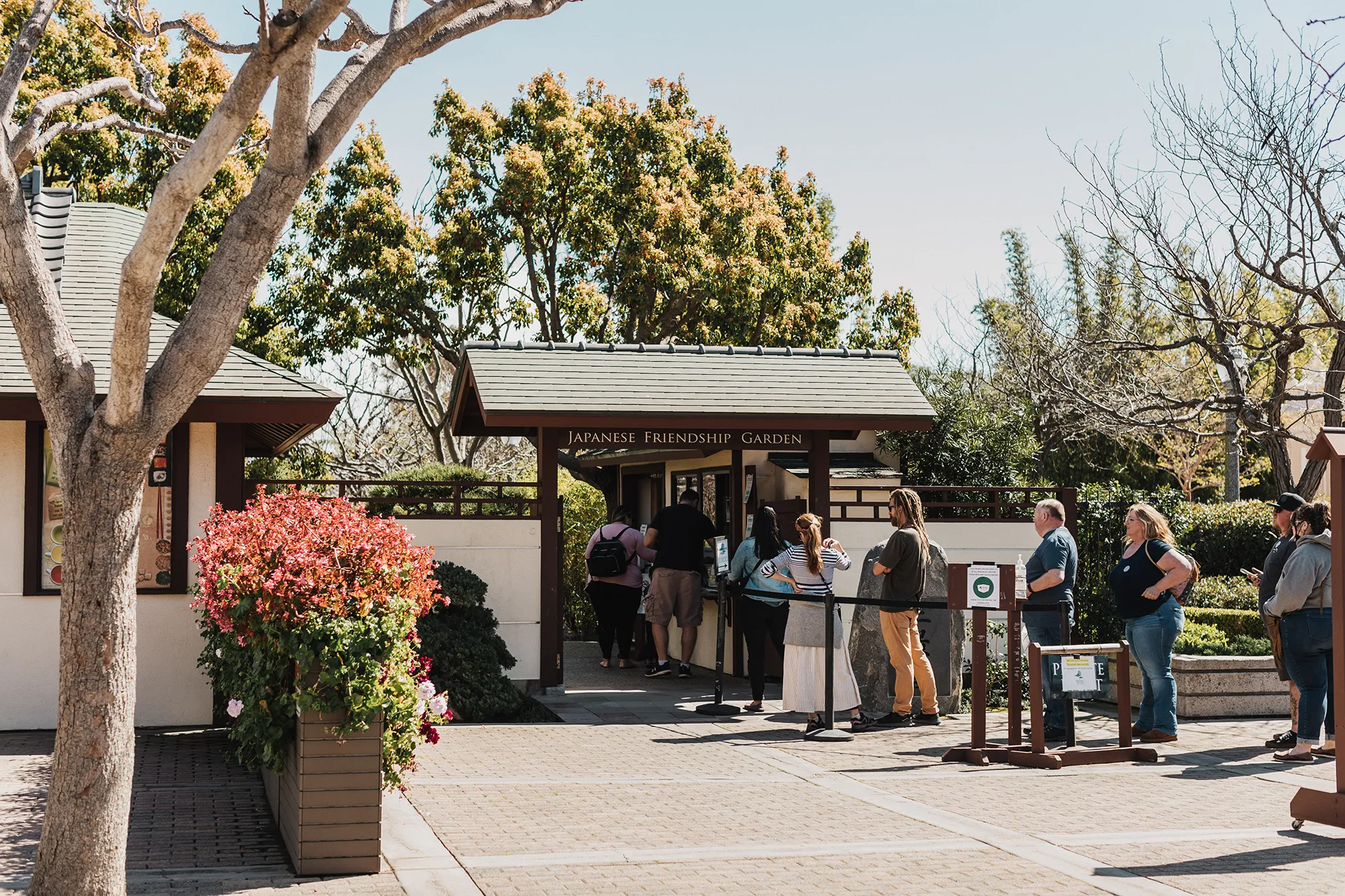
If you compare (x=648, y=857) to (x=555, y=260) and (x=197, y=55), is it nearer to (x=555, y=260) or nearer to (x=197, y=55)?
(x=197, y=55)

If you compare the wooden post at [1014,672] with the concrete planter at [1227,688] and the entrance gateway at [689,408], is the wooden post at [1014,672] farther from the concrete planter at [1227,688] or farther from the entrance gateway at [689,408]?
the entrance gateway at [689,408]

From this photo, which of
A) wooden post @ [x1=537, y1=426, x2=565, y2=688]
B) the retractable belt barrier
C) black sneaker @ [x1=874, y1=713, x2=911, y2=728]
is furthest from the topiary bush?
black sneaker @ [x1=874, y1=713, x2=911, y2=728]

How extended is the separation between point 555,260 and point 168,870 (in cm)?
1984

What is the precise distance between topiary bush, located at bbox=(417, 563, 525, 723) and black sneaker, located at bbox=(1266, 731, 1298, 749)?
6.07 meters

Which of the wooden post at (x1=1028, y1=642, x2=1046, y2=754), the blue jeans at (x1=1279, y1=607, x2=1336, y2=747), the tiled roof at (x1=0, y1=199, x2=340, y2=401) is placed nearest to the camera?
the wooden post at (x1=1028, y1=642, x2=1046, y2=754)

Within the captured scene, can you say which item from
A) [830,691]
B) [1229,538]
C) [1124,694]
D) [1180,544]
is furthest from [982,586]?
[1229,538]

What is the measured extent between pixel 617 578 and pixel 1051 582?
246 inches

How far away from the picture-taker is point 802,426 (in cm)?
1277

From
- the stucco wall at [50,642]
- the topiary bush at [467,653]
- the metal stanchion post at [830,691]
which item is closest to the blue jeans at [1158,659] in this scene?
the metal stanchion post at [830,691]

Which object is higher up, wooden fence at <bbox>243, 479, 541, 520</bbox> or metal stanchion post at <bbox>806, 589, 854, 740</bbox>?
wooden fence at <bbox>243, 479, 541, 520</bbox>

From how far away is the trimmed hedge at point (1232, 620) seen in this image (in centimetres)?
1377

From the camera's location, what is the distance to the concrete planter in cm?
1136

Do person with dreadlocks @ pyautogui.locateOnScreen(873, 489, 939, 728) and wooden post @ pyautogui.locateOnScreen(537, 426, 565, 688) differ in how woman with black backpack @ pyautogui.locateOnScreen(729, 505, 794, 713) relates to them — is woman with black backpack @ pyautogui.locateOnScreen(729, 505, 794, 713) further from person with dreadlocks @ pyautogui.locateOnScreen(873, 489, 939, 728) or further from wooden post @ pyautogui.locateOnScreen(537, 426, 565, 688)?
wooden post @ pyautogui.locateOnScreen(537, 426, 565, 688)

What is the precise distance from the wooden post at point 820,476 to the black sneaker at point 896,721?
2.30 metres
